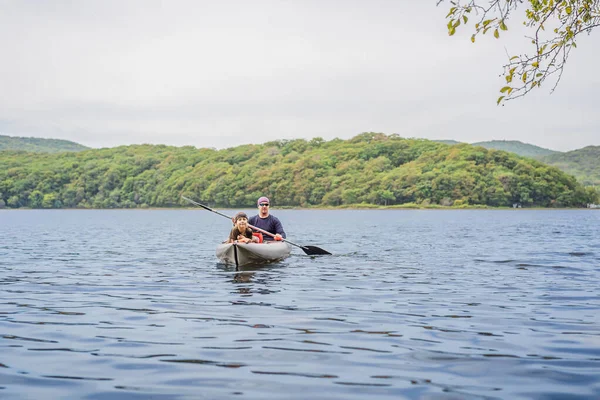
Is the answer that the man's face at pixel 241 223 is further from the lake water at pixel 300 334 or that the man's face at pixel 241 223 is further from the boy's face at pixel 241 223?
the lake water at pixel 300 334

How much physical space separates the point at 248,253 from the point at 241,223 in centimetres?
83

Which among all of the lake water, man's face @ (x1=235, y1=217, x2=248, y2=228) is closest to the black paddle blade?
man's face @ (x1=235, y1=217, x2=248, y2=228)

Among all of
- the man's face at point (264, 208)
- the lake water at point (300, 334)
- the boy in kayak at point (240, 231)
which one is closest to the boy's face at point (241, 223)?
the boy in kayak at point (240, 231)

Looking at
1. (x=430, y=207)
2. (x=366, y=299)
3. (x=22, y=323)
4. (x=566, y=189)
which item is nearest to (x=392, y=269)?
(x=366, y=299)

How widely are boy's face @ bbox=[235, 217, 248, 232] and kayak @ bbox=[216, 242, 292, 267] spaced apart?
1.77 ft

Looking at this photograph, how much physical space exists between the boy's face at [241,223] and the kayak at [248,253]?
0.54 meters

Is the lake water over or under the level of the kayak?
under

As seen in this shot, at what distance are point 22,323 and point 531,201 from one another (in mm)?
160447

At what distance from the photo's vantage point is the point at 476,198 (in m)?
159

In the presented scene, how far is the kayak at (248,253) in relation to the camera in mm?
17712

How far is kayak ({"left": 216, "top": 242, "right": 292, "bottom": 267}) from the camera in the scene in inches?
697

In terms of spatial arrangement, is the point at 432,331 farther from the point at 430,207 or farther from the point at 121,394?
the point at 430,207

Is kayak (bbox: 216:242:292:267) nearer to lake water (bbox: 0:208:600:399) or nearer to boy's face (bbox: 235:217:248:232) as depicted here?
boy's face (bbox: 235:217:248:232)

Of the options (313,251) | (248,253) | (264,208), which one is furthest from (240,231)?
(313,251)
